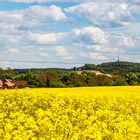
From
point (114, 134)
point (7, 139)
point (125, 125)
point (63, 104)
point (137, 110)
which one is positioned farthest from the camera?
point (63, 104)

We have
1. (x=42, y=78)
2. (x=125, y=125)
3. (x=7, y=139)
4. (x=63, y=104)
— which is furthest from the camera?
(x=42, y=78)

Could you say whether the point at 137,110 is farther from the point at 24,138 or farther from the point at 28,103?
the point at 24,138

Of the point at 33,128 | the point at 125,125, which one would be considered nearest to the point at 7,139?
the point at 33,128

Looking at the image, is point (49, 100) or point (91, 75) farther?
point (91, 75)

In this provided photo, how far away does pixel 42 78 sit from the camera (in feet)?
211

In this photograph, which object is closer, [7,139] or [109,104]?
[7,139]

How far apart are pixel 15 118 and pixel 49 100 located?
294 inches

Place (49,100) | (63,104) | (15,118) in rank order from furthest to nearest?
(49,100) < (63,104) < (15,118)

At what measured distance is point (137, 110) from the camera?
17.4 meters

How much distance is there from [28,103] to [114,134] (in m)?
8.46

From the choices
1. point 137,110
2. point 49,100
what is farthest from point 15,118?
point 49,100

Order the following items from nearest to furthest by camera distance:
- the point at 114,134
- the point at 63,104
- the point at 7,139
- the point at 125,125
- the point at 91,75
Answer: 1. the point at 7,139
2. the point at 114,134
3. the point at 125,125
4. the point at 63,104
5. the point at 91,75

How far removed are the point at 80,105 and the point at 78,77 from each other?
4612 cm

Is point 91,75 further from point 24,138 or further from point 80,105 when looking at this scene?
point 24,138
